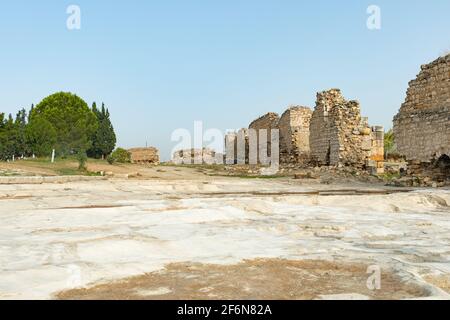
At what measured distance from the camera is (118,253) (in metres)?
2.98

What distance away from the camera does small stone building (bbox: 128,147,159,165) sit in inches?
1166

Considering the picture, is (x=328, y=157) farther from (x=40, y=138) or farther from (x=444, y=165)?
(x=40, y=138)

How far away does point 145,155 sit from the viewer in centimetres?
2986

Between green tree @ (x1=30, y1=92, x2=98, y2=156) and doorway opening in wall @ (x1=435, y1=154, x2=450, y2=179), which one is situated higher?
green tree @ (x1=30, y1=92, x2=98, y2=156)

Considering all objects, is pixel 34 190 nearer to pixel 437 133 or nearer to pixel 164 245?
pixel 164 245

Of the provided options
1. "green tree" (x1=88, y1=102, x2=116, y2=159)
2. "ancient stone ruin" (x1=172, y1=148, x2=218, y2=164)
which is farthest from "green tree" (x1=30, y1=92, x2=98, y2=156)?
"ancient stone ruin" (x1=172, y1=148, x2=218, y2=164)

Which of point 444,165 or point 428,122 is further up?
point 428,122

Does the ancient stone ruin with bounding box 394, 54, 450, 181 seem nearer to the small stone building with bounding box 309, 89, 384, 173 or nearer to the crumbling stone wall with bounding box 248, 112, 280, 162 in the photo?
the small stone building with bounding box 309, 89, 384, 173

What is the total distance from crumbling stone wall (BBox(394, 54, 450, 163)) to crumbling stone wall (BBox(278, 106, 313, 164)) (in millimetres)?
9359

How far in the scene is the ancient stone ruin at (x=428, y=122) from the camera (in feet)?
36.4

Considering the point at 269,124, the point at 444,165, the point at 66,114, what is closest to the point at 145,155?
the point at 269,124

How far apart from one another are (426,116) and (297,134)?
1093 cm

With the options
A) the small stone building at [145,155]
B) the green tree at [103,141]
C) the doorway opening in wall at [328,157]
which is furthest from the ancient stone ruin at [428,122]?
the green tree at [103,141]
